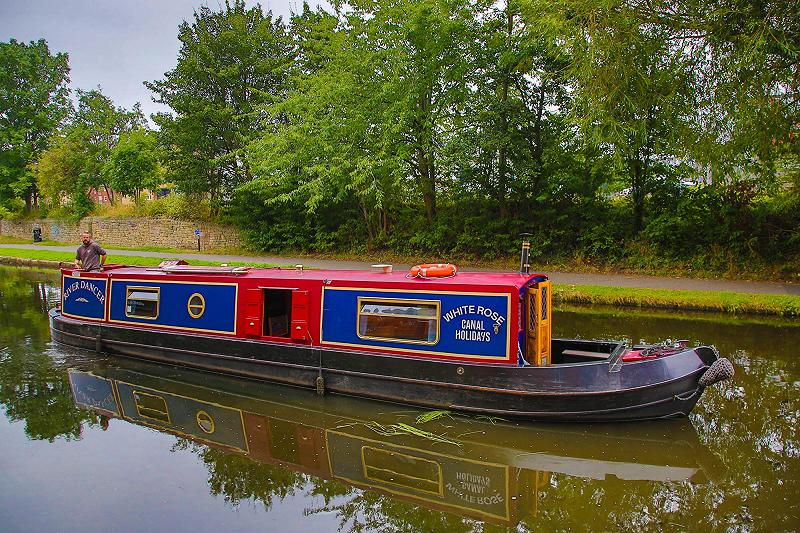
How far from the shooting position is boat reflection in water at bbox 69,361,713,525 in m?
5.00

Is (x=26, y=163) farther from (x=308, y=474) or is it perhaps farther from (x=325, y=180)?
(x=308, y=474)

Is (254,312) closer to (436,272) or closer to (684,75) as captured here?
(436,272)

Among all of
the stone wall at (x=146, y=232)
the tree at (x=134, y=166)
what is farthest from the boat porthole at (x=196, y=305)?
the tree at (x=134, y=166)

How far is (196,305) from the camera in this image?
8.16 m

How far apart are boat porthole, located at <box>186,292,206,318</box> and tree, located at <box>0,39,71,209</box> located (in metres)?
32.9

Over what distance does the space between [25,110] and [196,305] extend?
1439 inches

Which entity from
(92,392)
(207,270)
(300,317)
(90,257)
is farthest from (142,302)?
(300,317)

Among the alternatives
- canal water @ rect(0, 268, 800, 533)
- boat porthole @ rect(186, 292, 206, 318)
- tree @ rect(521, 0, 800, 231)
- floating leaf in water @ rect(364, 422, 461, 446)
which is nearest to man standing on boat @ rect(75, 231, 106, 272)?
canal water @ rect(0, 268, 800, 533)

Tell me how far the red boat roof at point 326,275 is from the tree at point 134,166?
1941 cm

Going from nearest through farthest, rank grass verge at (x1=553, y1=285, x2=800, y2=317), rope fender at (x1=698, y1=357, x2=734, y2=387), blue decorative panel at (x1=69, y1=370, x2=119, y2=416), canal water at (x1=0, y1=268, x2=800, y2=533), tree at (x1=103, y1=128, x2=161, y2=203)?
canal water at (x1=0, y1=268, x2=800, y2=533)
rope fender at (x1=698, y1=357, x2=734, y2=387)
blue decorative panel at (x1=69, y1=370, x2=119, y2=416)
grass verge at (x1=553, y1=285, x2=800, y2=317)
tree at (x1=103, y1=128, x2=161, y2=203)

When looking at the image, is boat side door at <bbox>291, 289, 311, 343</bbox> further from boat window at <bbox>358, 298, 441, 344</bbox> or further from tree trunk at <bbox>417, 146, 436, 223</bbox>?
tree trunk at <bbox>417, 146, 436, 223</bbox>

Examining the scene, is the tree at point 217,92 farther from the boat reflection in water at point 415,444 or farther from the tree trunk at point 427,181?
the boat reflection in water at point 415,444

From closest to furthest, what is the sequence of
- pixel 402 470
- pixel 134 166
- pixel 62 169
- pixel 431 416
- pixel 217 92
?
pixel 402 470 → pixel 431 416 → pixel 217 92 → pixel 134 166 → pixel 62 169

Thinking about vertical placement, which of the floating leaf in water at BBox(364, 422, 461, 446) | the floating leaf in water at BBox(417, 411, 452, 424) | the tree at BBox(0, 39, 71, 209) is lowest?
the floating leaf in water at BBox(364, 422, 461, 446)
